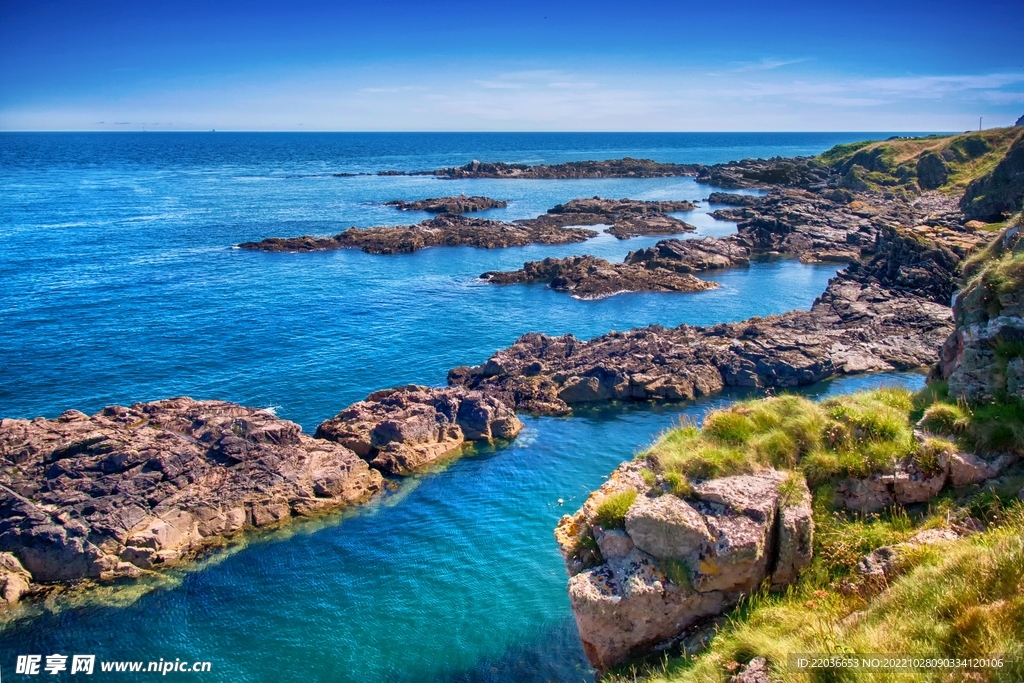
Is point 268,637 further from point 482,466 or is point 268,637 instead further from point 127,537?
point 482,466

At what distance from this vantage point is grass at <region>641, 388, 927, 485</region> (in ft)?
40.4

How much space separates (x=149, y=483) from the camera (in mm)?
26672

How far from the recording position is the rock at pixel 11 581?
2227 cm

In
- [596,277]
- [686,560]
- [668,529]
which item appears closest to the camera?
[686,560]

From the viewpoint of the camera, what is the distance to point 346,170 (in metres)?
199

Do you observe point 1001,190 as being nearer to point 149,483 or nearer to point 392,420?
point 392,420

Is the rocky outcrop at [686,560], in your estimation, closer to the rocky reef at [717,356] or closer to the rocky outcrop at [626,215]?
the rocky reef at [717,356]

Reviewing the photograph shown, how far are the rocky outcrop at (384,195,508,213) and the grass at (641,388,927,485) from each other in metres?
104

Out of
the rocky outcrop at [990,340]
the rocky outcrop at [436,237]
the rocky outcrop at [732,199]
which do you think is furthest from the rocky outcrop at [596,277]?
the rocky outcrop at [732,199]

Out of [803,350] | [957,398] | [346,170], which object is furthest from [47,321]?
[346,170]

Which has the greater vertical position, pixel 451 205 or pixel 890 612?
pixel 451 205

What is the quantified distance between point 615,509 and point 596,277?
57.0 metres

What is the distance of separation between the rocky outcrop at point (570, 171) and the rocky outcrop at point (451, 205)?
195 ft

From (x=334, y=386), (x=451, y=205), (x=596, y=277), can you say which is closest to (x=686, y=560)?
(x=334, y=386)
